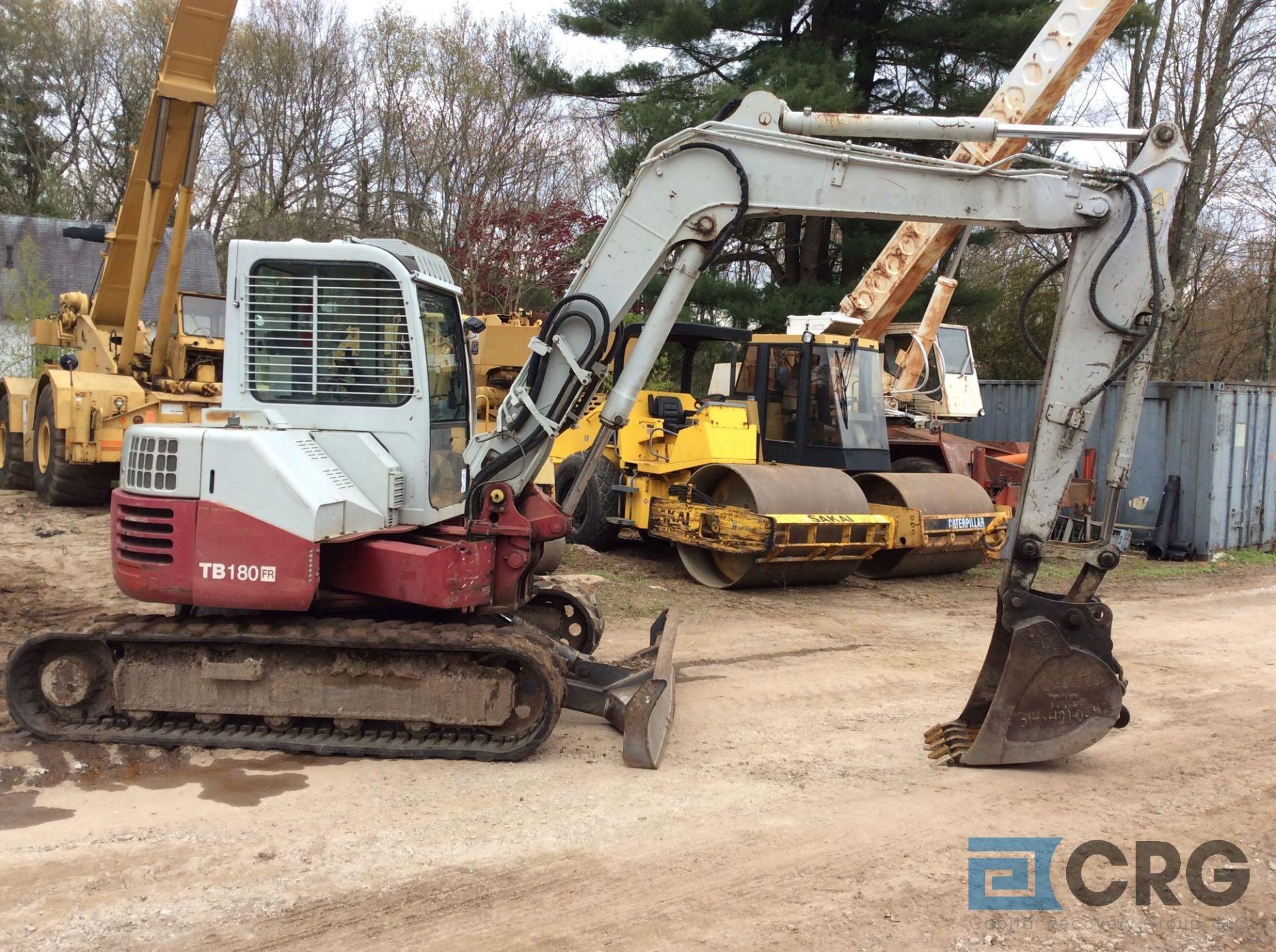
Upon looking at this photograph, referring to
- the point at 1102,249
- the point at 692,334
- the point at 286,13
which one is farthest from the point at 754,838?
the point at 286,13

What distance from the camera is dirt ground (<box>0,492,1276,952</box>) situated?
3.64m

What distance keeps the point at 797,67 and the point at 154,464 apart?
12668 millimetres

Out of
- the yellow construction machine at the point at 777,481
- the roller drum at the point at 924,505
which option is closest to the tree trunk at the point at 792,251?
the yellow construction machine at the point at 777,481

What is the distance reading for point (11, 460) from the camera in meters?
14.6

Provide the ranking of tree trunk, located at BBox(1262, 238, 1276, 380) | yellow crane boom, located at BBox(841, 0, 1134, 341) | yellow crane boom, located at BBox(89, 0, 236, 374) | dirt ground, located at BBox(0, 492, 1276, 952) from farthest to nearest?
tree trunk, located at BBox(1262, 238, 1276, 380)
yellow crane boom, located at BBox(841, 0, 1134, 341)
yellow crane boom, located at BBox(89, 0, 236, 374)
dirt ground, located at BBox(0, 492, 1276, 952)

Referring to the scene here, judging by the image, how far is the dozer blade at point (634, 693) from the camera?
520cm

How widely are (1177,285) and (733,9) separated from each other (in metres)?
11.6

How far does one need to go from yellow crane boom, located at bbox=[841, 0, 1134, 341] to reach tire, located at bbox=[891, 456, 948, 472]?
2.41 meters

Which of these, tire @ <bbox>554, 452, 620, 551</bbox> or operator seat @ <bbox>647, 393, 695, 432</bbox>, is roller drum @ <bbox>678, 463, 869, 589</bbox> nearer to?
operator seat @ <bbox>647, 393, 695, 432</bbox>

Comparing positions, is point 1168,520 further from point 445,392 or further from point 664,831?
point 664,831

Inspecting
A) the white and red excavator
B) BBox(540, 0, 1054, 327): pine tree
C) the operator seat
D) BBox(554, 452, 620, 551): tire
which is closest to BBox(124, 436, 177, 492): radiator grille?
the white and red excavator

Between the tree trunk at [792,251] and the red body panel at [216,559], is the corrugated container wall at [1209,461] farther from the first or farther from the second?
the red body panel at [216,559]

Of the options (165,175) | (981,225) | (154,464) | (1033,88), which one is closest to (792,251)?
(1033,88)

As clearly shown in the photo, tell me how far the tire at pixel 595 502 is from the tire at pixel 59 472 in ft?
18.6
